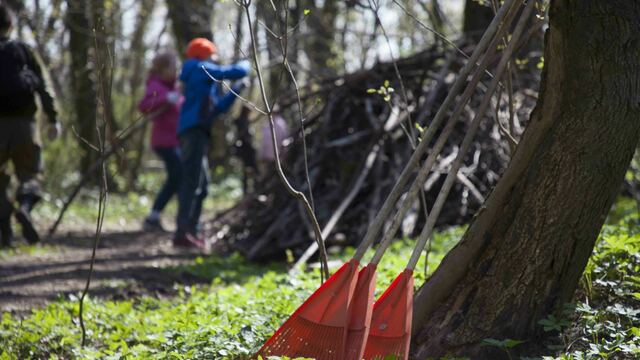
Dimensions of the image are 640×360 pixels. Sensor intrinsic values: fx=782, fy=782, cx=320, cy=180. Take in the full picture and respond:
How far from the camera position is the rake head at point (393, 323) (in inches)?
120

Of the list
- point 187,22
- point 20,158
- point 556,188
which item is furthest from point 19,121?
point 187,22

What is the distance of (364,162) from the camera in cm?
743

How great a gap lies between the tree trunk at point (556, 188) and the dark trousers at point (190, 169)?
14.7 feet

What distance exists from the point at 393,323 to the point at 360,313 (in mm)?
139

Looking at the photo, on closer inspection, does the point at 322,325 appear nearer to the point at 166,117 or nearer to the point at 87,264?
the point at 87,264

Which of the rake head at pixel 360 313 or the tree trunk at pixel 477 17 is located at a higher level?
the tree trunk at pixel 477 17

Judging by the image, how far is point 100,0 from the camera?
13.1m

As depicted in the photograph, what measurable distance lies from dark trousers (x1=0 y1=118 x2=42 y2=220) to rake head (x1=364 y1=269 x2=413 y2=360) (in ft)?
15.9

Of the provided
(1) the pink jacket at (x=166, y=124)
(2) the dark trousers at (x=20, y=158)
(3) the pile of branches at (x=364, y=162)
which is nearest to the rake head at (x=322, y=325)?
(3) the pile of branches at (x=364, y=162)

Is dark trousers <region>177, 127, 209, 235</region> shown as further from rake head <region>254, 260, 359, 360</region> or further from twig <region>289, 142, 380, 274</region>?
rake head <region>254, 260, 359, 360</region>

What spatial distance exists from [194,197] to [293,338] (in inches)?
184

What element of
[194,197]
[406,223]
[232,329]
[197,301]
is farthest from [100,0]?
[232,329]

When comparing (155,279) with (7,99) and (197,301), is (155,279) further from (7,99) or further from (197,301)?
(7,99)

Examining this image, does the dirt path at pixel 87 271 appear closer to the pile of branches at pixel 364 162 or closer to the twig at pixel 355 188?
the pile of branches at pixel 364 162
